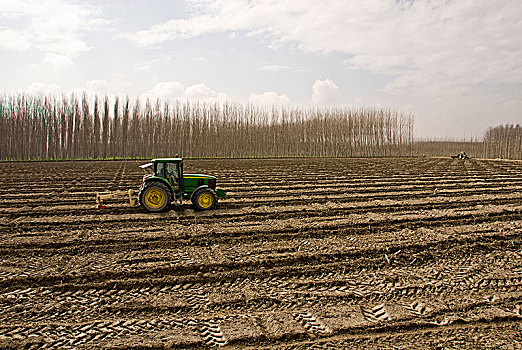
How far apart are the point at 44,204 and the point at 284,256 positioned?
671 centimetres

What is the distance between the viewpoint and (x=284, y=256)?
5043 mm

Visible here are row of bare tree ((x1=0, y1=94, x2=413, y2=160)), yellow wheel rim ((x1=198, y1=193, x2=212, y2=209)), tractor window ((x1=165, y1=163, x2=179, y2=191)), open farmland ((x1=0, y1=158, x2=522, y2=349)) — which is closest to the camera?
open farmland ((x1=0, y1=158, x2=522, y2=349))

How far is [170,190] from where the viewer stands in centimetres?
796

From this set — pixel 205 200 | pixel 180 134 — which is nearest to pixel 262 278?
pixel 205 200

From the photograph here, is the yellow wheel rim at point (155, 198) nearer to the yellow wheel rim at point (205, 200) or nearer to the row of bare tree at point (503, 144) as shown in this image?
the yellow wheel rim at point (205, 200)

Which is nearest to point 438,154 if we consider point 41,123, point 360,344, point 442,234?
point 41,123

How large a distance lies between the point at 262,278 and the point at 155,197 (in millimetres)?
4305

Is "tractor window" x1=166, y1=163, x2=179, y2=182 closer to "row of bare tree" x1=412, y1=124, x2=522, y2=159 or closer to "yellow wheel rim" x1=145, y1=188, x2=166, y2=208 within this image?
"yellow wheel rim" x1=145, y1=188, x2=166, y2=208

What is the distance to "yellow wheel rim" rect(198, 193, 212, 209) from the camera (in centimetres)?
815

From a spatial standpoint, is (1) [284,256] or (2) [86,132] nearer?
(1) [284,256]

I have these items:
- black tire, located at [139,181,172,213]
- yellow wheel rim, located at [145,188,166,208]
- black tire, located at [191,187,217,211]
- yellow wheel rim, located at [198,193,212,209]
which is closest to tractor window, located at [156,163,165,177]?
black tire, located at [139,181,172,213]

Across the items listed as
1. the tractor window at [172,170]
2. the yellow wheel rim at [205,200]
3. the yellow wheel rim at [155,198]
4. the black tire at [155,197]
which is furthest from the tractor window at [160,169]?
the yellow wheel rim at [205,200]

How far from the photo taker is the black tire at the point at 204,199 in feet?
26.6

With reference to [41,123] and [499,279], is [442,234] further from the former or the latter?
[41,123]
